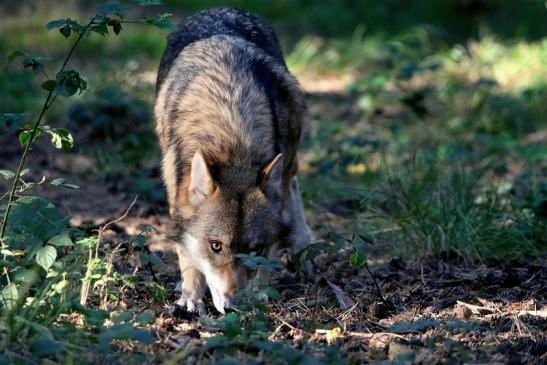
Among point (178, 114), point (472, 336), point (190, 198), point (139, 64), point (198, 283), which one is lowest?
point (472, 336)

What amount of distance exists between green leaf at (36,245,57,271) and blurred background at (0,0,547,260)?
8.58 feet

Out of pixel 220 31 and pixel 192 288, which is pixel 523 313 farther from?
pixel 220 31

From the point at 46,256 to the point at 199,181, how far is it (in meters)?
1.05

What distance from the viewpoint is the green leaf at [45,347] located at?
3.66 meters

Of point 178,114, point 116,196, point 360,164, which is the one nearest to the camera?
point 178,114

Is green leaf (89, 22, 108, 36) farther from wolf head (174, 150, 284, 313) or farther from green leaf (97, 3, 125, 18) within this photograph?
wolf head (174, 150, 284, 313)

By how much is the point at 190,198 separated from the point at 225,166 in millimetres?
283

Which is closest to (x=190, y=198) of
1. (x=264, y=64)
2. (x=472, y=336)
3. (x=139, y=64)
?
(x=264, y=64)

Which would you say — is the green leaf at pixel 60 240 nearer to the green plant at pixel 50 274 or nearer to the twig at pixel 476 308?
the green plant at pixel 50 274

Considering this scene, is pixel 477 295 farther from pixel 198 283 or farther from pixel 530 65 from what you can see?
pixel 530 65

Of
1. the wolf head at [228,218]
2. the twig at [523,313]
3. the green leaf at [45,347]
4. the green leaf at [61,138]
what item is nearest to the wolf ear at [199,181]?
the wolf head at [228,218]

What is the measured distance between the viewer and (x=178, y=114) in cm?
566

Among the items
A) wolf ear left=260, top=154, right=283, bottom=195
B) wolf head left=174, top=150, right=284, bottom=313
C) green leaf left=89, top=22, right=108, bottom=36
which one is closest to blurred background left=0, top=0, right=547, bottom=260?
wolf ear left=260, top=154, right=283, bottom=195

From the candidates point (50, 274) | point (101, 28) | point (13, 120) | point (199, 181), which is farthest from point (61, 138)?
point (199, 181)
